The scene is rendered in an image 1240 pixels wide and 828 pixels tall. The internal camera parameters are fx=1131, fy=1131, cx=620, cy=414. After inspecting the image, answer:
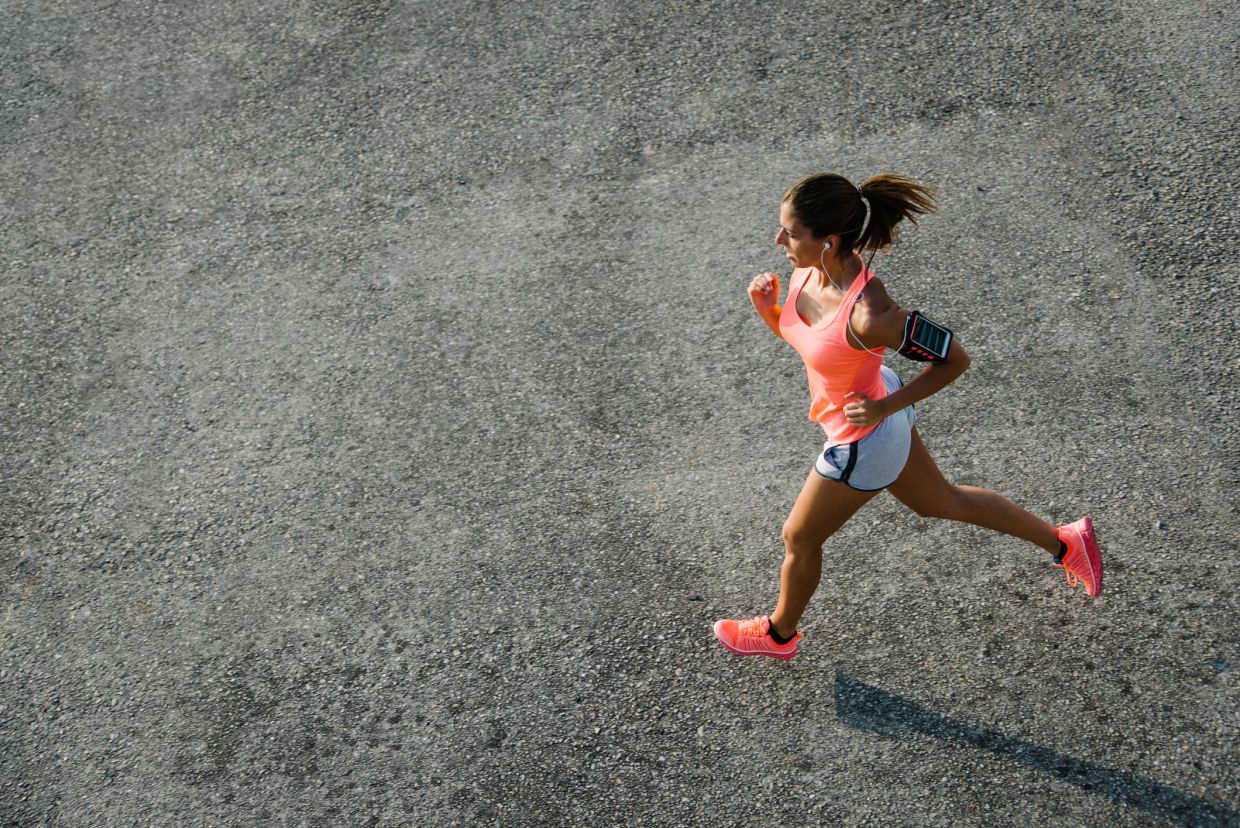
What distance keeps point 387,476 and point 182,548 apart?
3.21 ft

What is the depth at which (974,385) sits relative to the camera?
5527 millimetres

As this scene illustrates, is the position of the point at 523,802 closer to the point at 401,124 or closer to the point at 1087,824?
the point at 1087,824

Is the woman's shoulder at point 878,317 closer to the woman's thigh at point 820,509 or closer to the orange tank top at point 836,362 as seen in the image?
the orange tank top at point 836,362

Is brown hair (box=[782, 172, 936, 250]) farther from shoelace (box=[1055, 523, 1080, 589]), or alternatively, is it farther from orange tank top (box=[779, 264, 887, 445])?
shoelace (box=[1055, 523, 1080, 589])

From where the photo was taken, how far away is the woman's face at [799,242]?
150 inches

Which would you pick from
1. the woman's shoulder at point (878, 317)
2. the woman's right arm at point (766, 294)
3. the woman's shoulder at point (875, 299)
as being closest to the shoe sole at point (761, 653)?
the woman's right arm at point (766, 294)

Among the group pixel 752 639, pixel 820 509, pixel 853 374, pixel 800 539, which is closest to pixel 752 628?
pixel 752 639

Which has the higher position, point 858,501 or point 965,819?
point 858,501

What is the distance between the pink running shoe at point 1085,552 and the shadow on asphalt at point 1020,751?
745 mm

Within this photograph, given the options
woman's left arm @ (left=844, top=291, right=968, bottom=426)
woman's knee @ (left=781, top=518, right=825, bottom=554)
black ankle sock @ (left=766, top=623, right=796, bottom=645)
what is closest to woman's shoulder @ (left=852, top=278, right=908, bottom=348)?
woman's left arm @ (left=844, top=291, right=968, bottom=426)

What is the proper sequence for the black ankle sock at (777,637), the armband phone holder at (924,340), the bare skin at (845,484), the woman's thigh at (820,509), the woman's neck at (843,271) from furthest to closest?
the black ankle sock at (777,637) < the woman's thigh at (820,509) < the woman's neck at (843,271) < the bare skin at (845,484) < the armband phone holder at (924,340)

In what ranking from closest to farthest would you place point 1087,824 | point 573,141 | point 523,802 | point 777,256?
point 1087,824, point 523,802, point 777,256, point 573,141

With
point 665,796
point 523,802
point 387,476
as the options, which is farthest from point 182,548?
point 665,796

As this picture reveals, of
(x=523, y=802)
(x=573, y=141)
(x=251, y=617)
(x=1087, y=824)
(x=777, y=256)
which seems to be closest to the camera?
(x=1087, y=824)
